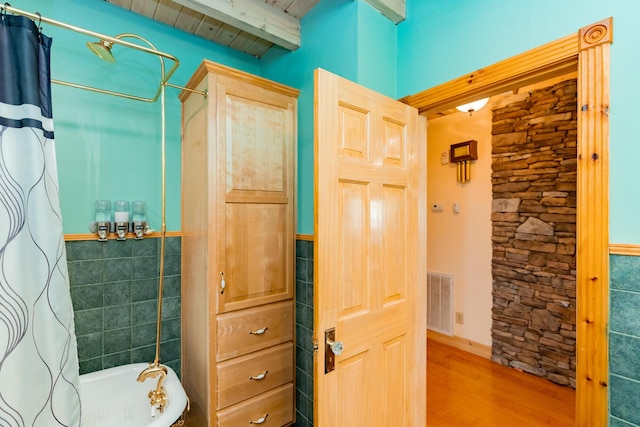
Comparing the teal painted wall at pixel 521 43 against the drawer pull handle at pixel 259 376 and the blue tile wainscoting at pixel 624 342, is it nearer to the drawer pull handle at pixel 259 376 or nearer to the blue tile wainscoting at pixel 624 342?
the blue tile wainscoting at pixel 624 342

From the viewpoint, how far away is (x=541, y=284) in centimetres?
272

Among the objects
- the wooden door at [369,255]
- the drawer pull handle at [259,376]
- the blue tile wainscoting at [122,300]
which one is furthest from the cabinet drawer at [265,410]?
the wooden door at [369,255]

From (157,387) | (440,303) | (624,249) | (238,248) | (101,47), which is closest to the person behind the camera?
(624,249)

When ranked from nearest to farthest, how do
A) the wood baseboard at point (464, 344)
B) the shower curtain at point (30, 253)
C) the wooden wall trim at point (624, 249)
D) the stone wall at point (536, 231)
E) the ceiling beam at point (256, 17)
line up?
the shower curtain at point (30, 253), the wooden wall trim at point (624, 249), the ceiling beam at point (256, 17), the stone wall at point (536, 231), the wood baseboard at point (464, 344)

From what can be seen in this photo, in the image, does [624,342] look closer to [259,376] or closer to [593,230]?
[593,230]

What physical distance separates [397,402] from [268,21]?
2.29m

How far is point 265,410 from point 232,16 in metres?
2.30

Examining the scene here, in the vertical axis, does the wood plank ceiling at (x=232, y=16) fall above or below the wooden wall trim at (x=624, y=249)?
above

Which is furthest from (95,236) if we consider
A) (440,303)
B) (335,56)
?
(440,303)

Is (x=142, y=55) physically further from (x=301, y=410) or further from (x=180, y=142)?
(x=301, y=410)

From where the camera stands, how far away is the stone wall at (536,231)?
2570 millimetres

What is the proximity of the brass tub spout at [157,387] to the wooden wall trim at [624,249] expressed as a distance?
6.66 feet

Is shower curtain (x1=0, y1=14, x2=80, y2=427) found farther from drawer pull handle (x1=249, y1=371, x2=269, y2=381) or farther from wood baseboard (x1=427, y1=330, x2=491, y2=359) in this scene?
wood baseboard (x1=427, y1=330, x2=491, y2=359)

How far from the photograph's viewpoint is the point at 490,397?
2.43 metres
